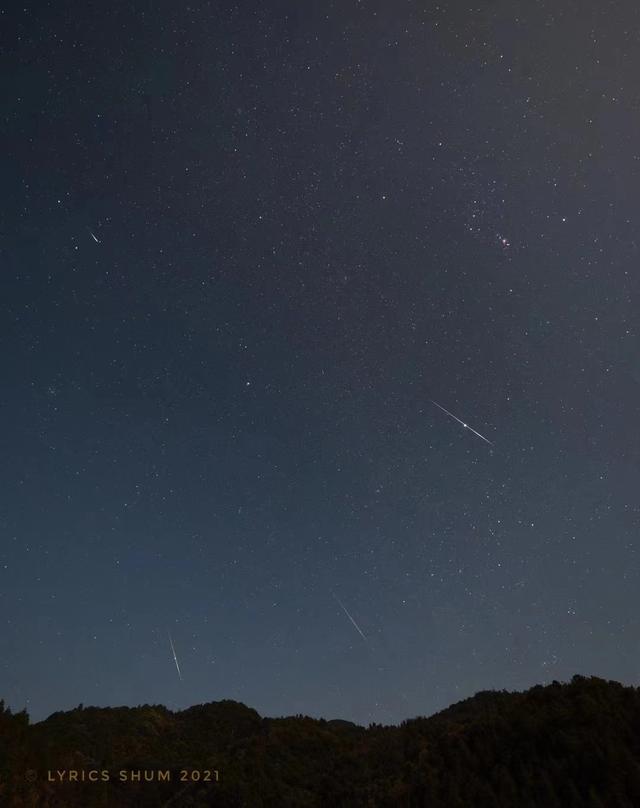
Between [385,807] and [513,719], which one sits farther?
[513,719]

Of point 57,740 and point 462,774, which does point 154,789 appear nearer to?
point 57,740

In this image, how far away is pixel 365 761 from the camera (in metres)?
24.2

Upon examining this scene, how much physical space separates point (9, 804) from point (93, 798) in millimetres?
4430

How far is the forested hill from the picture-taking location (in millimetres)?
17766

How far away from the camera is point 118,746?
2834cm

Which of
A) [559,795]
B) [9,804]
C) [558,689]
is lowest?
[559,795]

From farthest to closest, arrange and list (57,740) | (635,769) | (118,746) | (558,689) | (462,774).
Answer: (118,746) < (57,740) < (558,689) < (462,774) < (635,769)

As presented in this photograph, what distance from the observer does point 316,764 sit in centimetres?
2641

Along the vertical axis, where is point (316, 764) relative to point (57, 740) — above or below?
below

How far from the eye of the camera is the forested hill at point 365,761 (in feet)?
58.3

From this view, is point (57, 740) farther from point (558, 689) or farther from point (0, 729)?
point (558, 689)

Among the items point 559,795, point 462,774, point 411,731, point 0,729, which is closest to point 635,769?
point 559,795

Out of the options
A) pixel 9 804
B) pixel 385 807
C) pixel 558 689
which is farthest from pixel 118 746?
pixel 558 689

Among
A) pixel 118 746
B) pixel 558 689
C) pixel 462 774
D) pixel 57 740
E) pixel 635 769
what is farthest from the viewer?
pixel 118 746
